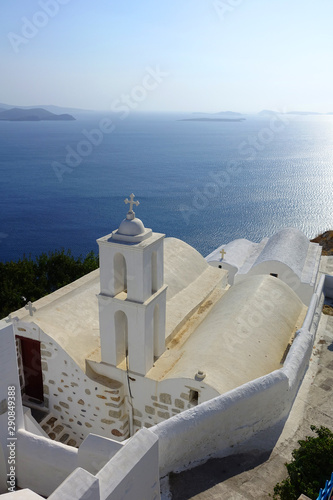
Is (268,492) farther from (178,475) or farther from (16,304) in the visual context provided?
(16,304)

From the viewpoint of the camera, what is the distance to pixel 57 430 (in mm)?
10648

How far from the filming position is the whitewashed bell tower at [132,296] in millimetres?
8805

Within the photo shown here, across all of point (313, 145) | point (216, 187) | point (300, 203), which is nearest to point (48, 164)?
point (216, 187)

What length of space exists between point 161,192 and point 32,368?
64.9 meters

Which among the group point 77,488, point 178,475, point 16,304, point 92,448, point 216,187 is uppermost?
point 77,488

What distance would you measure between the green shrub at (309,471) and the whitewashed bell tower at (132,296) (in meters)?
4.10

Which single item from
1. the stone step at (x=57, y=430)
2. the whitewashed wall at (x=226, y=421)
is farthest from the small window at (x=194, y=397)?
the stone step at (x=57, y=430)

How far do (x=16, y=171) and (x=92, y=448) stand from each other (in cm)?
9023

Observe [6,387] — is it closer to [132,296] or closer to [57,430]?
[132,296]

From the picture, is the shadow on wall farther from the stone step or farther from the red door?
the red door

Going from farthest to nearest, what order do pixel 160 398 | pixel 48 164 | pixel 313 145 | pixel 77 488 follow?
pixel 313 145, pixel 48 164, pixel 160 398, pixel 77 488

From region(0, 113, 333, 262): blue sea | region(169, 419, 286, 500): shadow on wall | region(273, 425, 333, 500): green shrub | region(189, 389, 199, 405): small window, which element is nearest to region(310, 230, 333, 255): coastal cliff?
region(189, 389, 199, 405): small window

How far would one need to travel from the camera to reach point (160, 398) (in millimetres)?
9094

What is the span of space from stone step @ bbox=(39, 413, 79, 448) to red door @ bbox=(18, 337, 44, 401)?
30.6 inches
